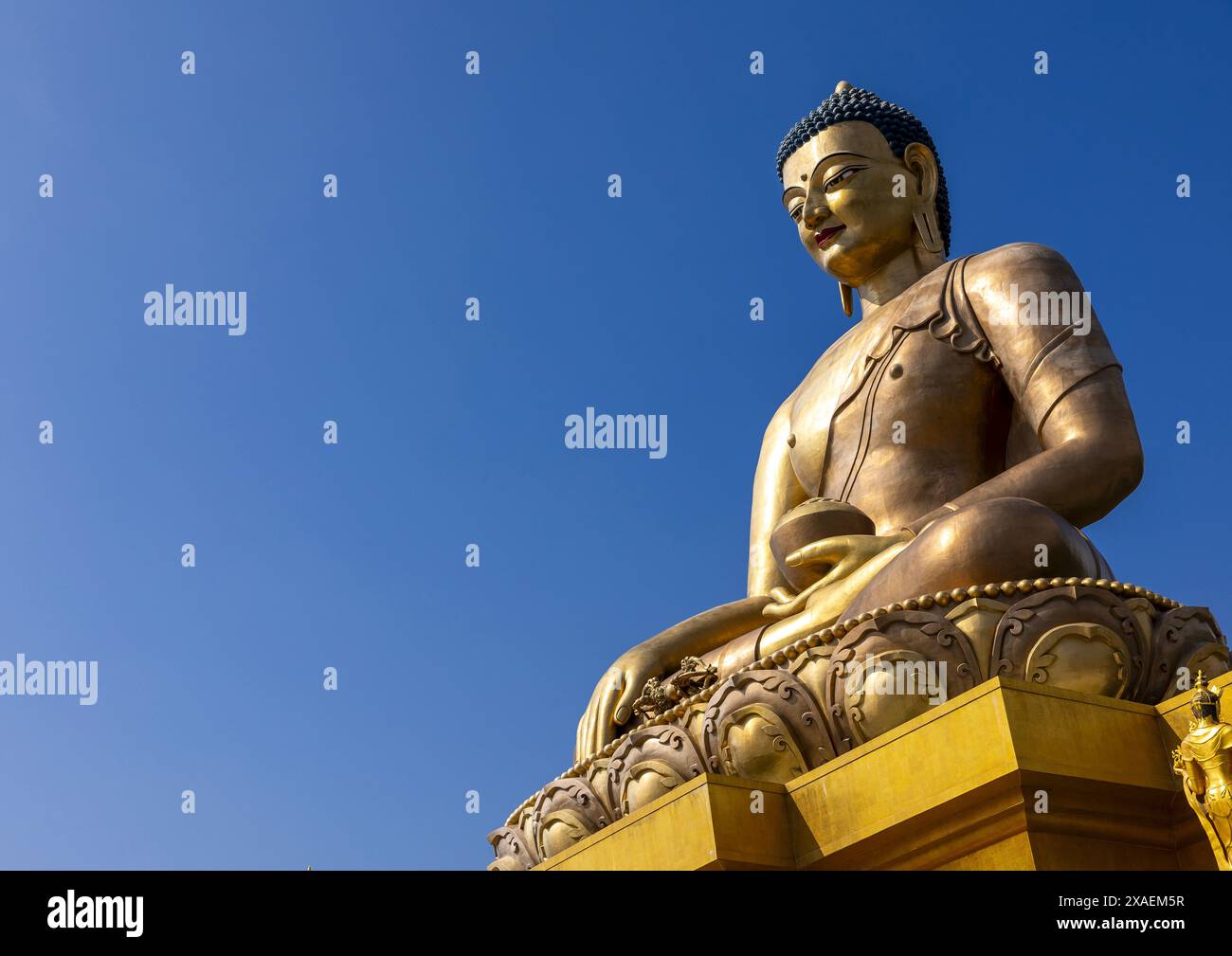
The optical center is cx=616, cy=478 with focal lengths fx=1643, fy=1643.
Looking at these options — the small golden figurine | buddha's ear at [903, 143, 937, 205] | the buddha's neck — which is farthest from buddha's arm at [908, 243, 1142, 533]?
the small golden figurine

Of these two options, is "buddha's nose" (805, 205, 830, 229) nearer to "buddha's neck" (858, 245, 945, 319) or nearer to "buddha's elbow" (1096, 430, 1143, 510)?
"buddha's neck" (858, 245, 945, 319)

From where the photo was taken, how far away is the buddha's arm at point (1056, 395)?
5.79 m

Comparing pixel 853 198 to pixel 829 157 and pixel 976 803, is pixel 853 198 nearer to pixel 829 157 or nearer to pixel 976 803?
pixel 829 157

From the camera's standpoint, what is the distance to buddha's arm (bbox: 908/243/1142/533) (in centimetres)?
579

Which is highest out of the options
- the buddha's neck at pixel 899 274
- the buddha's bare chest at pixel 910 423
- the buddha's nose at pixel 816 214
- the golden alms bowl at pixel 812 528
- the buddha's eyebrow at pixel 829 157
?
the buddha's eyebrow at pixel 829 157

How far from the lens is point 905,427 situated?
6.58 metres

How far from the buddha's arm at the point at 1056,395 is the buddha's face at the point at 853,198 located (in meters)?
0.73

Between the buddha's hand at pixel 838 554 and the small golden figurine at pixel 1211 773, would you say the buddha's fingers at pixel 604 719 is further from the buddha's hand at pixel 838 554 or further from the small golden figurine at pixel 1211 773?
the small golden figurine at pixel 1211 773

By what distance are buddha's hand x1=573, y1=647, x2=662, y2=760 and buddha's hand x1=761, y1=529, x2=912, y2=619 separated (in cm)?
66

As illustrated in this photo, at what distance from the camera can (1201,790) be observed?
3736 millimetres

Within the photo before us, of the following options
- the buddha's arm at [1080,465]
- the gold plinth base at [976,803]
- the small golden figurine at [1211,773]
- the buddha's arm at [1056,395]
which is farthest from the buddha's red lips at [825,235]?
the small golden figurine at [1211,773]
